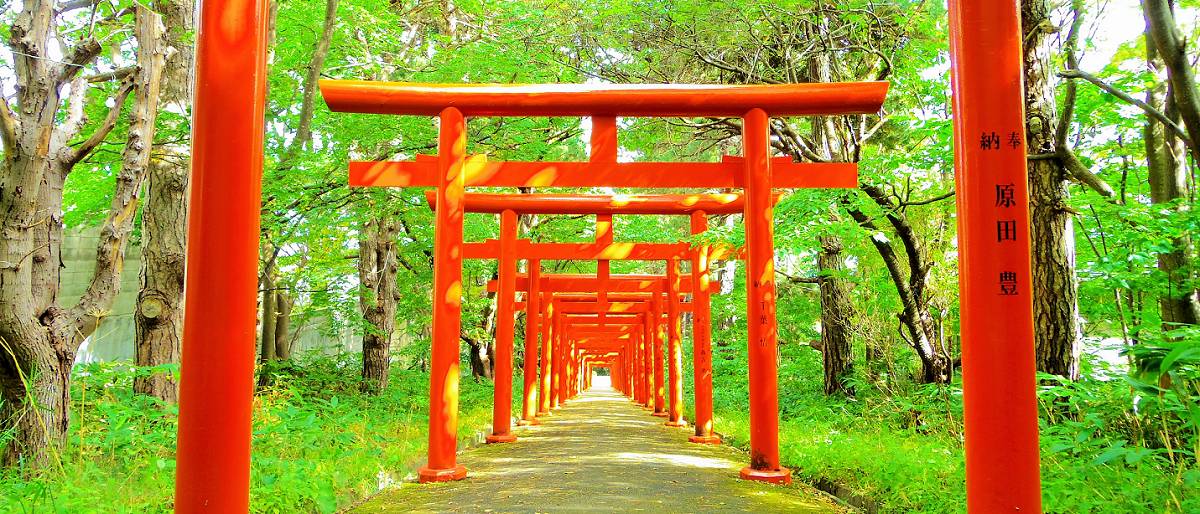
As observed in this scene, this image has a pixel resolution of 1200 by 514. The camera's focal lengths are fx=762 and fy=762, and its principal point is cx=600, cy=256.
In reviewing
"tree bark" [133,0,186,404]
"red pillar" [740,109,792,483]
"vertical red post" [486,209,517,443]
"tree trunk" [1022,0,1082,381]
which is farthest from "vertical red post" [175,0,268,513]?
"vertical red post" [486,209,517,443]

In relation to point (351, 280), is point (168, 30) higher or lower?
higher

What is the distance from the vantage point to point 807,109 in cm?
654

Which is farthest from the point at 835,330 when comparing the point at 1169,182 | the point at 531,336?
the point at 1169,182

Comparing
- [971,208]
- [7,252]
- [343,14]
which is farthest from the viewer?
[343,14]

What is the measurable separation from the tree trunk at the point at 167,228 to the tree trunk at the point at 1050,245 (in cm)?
748

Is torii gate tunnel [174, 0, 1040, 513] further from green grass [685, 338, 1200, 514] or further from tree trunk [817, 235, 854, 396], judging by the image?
tree trunk [817, 235, 854, 396]

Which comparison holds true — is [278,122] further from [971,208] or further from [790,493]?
[971,208]

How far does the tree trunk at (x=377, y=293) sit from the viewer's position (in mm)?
13531

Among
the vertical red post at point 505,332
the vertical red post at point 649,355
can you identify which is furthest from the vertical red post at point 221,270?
→ the vertical red post at point 649,355

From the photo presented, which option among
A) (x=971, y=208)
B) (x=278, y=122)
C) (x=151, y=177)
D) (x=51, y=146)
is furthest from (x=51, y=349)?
(x=278, y=122)

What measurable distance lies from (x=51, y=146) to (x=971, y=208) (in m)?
6.17

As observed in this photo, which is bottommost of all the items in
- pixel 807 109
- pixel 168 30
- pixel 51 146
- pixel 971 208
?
pixel 971 208

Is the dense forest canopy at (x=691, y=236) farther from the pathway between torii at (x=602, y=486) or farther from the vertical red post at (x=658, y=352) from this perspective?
the vertical red post at (x=658, y=352)

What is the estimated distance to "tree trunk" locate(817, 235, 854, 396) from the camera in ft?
40.6
